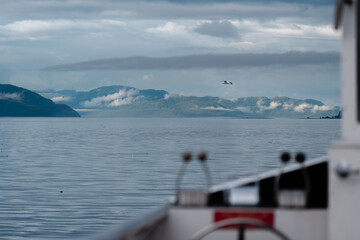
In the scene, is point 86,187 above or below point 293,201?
below

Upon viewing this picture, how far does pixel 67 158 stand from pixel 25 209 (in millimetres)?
37766

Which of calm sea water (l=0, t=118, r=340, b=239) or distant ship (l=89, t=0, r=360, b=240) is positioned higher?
distant ship (l=89, t=0, r=360, b=240)

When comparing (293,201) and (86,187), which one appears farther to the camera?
(86,187)

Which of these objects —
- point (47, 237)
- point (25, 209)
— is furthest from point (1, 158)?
point (47, 237)

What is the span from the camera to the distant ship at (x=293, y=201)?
5301mm

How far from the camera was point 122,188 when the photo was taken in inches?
1567

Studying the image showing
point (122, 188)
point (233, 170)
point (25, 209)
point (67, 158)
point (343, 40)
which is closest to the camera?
point (343, 40)

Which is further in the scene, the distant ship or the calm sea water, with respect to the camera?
the calm sea water

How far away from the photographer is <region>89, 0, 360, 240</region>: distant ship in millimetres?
5301

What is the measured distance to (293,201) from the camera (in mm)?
6246

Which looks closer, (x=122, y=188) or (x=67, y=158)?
(x=122, y=188)

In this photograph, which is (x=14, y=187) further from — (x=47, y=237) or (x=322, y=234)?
(x=322, y=234)

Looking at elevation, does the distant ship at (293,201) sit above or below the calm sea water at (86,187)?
above

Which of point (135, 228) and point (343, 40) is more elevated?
point (343, 40)
